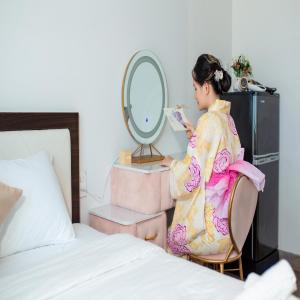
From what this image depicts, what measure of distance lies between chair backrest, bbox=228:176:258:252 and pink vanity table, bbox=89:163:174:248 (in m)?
0.50

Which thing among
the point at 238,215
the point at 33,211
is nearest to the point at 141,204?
the point at 238,215

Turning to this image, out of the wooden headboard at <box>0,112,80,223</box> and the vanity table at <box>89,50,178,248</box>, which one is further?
the vanity table at <box>89,50,178,248</box>

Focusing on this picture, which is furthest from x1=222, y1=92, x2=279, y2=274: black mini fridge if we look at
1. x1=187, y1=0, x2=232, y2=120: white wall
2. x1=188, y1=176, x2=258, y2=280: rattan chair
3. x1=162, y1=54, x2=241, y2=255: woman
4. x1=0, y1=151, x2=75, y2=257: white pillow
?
x1=0, y1=151, x2=75, y2=257: white pillow

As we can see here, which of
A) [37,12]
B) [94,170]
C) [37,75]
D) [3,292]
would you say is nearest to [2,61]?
[37,75]

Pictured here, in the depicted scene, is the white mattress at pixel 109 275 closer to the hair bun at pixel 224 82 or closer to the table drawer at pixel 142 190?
the table drawer at pixel 142 190

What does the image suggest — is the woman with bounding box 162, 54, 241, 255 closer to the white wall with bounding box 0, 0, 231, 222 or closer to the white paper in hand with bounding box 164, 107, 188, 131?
the white paper in hand with bounding box 164, 107, 188, 131

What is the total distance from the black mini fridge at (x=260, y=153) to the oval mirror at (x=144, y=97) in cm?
53

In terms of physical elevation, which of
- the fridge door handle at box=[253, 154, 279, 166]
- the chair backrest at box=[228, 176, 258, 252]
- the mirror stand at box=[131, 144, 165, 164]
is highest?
the mirror stand at box=[131, 144, 165, 164]

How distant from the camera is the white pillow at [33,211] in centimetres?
140

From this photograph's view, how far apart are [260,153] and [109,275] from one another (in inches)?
67.5

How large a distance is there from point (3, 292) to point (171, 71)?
1992 millimetres

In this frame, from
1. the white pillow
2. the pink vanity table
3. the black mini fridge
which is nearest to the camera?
the white pillow

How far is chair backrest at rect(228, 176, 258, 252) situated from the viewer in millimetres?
1650

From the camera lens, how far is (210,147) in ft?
5.97
